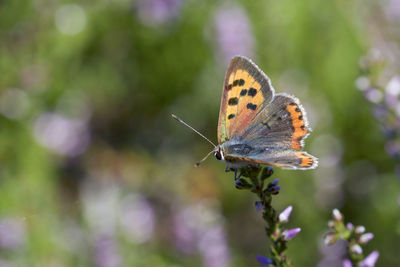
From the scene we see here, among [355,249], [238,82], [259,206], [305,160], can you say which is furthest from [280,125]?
[355,249]

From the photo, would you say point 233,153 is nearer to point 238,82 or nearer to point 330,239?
point 238,82

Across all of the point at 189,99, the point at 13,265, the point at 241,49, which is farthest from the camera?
the point at 189,99

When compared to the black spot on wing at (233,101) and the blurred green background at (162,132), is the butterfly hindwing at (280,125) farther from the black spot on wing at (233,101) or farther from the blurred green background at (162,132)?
the blurred green background at (162,132)

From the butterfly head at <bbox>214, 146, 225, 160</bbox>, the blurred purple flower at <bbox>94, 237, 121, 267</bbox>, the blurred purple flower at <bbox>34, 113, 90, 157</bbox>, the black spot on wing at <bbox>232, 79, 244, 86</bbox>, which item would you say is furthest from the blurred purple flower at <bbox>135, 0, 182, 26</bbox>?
the butterfly head at <bbox>214, 146, 225, 160</bbox>

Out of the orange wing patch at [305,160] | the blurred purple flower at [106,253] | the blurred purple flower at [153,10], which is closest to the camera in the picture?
the orange wing patch at [305,160]

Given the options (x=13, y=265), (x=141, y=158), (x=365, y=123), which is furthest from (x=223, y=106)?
(x=141, y=158)

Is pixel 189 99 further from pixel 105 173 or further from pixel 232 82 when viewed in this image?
pixel 232 82

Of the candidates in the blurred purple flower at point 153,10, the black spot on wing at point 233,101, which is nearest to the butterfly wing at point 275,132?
the black spot on wing at point 233,101

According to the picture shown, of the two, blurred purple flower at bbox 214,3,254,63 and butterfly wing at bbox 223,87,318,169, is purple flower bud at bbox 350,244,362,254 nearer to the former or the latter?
butterfly wing at bbox 223,87,318,169
